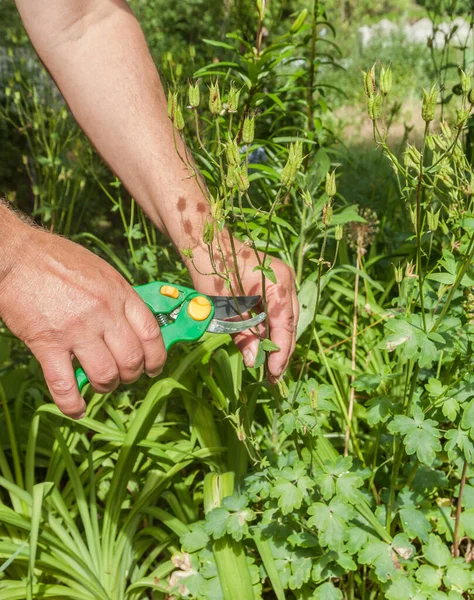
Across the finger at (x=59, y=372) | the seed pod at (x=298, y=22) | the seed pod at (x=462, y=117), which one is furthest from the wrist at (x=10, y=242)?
the seed pod at (x=298, y=22)

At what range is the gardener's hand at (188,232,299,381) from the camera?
4.77ft

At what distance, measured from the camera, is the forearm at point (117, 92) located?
1617mm

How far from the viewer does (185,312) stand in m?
1.39

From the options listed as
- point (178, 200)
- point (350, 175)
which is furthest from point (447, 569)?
point (350, 175)

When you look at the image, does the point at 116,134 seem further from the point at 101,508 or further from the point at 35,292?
the point at 101,508

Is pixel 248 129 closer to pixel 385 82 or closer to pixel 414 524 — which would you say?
pixel 385 82

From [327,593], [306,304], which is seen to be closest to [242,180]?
[306,304]

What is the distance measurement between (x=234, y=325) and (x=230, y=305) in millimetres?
61

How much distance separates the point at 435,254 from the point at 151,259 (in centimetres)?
102

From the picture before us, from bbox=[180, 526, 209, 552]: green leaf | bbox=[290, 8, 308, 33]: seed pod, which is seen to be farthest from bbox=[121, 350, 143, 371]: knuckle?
bbox=[290, 8, 308, 33]: seed pod

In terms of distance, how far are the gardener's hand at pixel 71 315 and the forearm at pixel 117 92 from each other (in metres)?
0.37

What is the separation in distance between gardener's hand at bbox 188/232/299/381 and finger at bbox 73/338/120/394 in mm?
329

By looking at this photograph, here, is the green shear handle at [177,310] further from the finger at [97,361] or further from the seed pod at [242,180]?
the seed pod at [242,180]

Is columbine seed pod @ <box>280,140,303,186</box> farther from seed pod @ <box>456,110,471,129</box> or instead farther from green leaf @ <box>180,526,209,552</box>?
green leaf @ <box>180,526,209,552</box>
